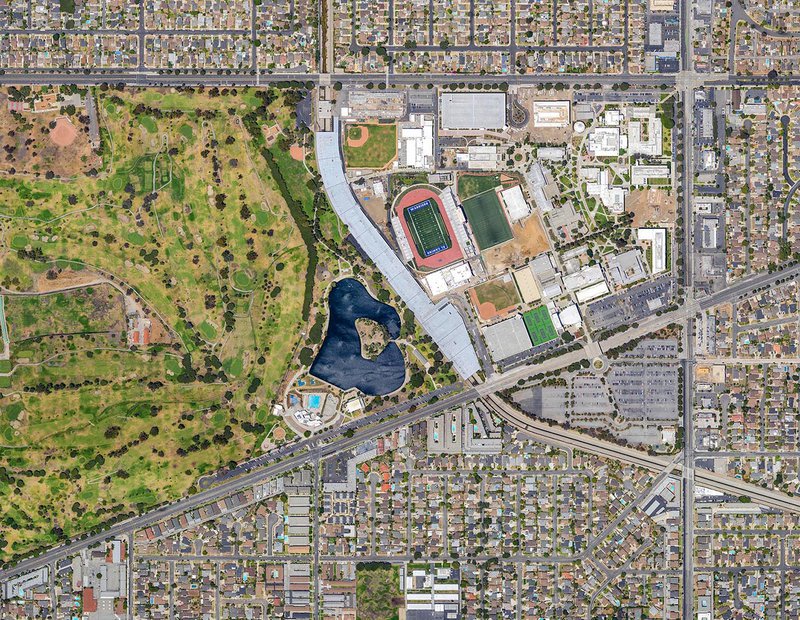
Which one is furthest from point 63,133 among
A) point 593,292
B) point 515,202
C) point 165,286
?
point 593,292

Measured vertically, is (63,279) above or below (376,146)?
below

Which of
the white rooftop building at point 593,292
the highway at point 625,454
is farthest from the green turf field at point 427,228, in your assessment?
the highway at point 625,454

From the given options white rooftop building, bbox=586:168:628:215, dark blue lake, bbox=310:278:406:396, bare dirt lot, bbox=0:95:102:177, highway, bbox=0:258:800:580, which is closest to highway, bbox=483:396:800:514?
highway, bbox=0:258:800:580

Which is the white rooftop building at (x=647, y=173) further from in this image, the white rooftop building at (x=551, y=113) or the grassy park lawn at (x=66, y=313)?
the grassy park lawn at (x=66, y=313)

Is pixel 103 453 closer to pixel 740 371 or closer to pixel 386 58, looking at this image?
pixel 386 58

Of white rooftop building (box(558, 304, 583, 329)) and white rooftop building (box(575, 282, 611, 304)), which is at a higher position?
white rooftop building (box(575, 282, 611, 304))

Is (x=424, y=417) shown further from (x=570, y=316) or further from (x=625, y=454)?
(x=625, y=454)

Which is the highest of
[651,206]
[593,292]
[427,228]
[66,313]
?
[651,206]

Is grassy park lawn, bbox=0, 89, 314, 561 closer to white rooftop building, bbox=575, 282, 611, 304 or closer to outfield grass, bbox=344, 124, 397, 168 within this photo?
outfield grass, bbox=344, 124, 397, 168
